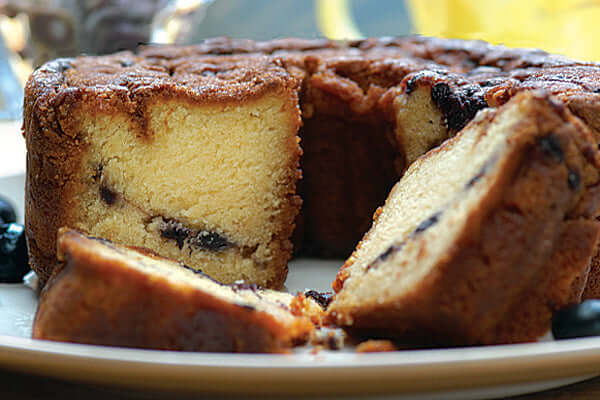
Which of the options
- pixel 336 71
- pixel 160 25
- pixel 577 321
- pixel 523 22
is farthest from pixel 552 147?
pixel 160 25

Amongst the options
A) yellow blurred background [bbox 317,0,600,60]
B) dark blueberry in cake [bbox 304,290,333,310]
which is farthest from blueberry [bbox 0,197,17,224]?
yellow blurred background [bbox 317,0,600,60]

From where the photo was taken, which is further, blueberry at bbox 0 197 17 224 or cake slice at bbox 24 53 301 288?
blueberry at bbox 0 197 17 224

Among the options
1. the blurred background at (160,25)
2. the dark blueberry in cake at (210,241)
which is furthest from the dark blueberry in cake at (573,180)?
the blurred background at (160,25)

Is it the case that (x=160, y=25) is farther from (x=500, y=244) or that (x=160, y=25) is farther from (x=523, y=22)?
(x=500, y=244)

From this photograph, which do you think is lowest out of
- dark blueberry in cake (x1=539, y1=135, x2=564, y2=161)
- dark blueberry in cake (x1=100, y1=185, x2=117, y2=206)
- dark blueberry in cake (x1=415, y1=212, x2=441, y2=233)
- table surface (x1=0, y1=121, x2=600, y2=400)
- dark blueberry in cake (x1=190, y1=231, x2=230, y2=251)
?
table surface (x1=0, y1=121, x2=600, y2=400)

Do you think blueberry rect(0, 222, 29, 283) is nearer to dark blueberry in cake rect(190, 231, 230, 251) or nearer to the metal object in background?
dark blueberry in cake rect(190, 231, 230, 251)

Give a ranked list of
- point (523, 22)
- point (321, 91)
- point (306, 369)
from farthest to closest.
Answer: point (523, 22) < point (321, 91) < point (306, 369)
